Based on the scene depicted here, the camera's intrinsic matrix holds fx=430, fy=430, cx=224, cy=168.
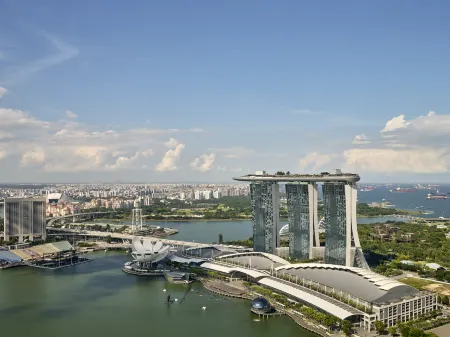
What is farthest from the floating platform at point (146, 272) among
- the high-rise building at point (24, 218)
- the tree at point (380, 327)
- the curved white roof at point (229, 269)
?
the high-rise building at point (24, 218)

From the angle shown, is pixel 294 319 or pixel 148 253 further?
pixel 148 253

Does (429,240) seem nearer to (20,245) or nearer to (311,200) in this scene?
(311,200)

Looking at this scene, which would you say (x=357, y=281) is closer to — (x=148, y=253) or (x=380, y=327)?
(x=380, y=327)

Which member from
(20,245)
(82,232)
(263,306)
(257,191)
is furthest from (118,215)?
(263,306)

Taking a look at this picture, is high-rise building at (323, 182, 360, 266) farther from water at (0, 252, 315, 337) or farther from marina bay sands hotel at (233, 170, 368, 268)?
water at (0, 252, 315, 337)

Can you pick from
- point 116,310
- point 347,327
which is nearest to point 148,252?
point 116,310
